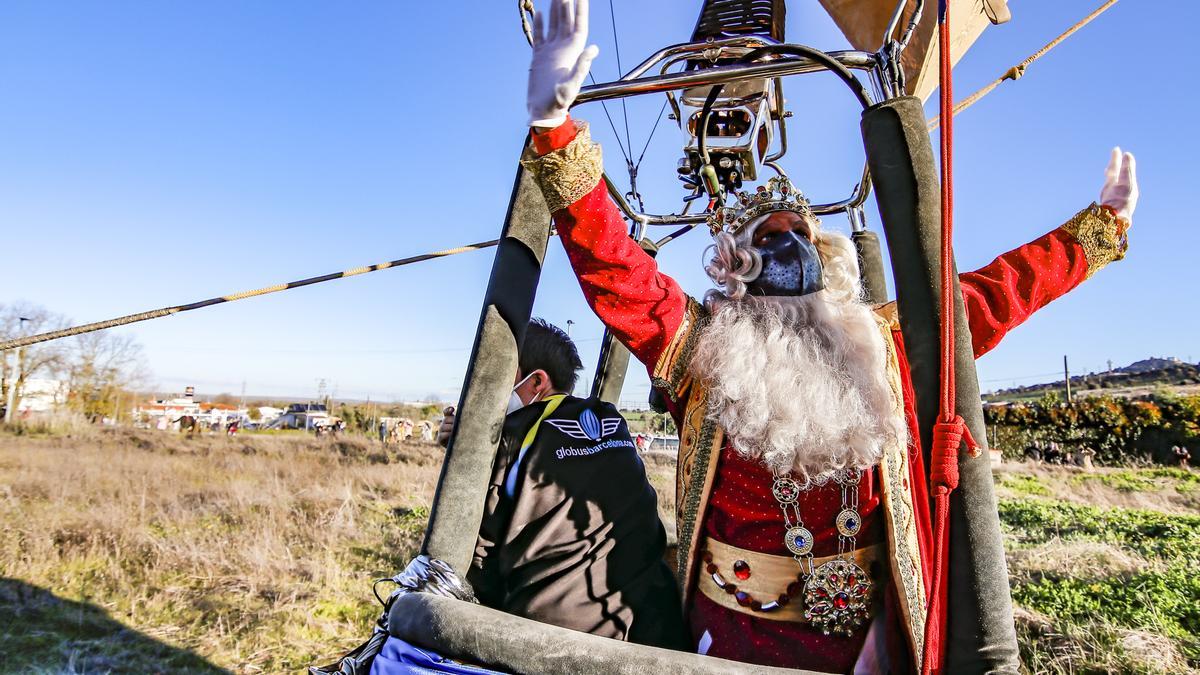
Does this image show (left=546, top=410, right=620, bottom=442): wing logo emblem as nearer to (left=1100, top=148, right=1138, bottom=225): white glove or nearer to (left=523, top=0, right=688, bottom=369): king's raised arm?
(left=523, top=0, right=688, bottom=369): king's raised arm

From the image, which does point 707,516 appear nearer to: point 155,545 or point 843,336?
point 843,336

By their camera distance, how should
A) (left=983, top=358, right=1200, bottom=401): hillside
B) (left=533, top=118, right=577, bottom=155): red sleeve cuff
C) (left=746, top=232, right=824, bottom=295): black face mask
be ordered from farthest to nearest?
1. (left=983, top=358, right=1200, bottom=401): hillside
2. (left=746, top=232, right=824, bottom=295): black face mask
3. (left=533, top=118, right=577, bottom=155): red sleeve cuff

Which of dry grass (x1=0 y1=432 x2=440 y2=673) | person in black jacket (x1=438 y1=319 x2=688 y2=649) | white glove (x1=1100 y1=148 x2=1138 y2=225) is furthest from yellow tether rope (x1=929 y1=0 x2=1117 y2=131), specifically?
dry grass (x1=0 y1=432 x2=440 y2=673)

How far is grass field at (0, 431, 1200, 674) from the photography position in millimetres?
3195

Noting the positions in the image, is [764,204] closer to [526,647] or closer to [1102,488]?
[526,647]

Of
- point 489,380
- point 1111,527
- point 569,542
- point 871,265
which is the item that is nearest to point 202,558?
point 569,542

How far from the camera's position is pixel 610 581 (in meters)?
1.66

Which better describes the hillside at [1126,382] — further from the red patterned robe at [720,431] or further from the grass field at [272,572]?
the red patterned robe at [720,431]

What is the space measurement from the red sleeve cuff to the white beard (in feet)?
2.09

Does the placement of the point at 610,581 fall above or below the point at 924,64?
below

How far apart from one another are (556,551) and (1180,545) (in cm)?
530

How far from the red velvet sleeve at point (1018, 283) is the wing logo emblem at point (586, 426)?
3.22 feet

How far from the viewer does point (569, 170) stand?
1.43 metres

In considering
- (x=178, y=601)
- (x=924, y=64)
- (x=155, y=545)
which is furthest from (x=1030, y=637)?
(x=155, y=545)
